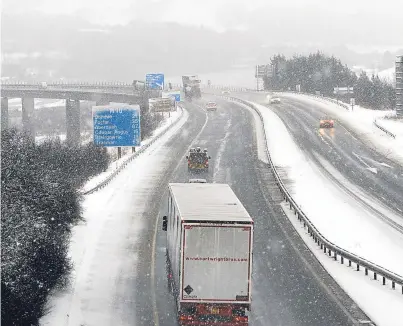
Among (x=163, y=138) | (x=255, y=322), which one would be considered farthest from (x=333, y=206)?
(x=163, y=138)

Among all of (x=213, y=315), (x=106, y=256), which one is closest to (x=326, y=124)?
Result: (x=106, y=256)

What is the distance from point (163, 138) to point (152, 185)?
27.6 m

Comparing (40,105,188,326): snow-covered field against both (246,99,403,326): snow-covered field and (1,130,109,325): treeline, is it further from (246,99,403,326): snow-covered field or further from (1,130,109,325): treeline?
(246,99,403,326): snow-covered field

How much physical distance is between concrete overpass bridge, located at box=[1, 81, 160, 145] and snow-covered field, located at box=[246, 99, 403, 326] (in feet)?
225

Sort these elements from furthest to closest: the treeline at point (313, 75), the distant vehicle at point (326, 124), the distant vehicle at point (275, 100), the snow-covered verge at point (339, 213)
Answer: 1. the treeline at point (313, 75)
2. the distant vehicle at point (275, 100)
3. the distant vehicle at point (326, 124)
4. the snow-covered verge at point (339, 213)

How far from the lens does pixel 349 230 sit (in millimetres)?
37438

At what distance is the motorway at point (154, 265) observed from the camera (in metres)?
23.1

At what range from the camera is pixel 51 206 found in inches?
1291

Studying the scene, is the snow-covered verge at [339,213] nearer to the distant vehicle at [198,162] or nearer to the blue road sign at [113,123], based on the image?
the distant vehicle at [198,162]

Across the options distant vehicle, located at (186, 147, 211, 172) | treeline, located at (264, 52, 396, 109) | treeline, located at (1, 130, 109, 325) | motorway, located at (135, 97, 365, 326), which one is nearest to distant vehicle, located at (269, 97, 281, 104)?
treeline, located at (264, 52, 396, 109)

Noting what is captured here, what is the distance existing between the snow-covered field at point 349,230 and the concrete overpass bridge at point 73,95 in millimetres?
68537

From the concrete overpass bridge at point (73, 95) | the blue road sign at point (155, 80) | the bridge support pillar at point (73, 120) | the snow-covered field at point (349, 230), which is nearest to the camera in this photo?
the snow-covered field at point (349, 230)

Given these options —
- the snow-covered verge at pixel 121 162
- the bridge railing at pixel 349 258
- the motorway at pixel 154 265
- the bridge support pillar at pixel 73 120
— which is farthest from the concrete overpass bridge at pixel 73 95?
the bridge railing at pixel 349 258

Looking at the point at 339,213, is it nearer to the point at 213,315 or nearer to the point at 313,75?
the point at 213,315
